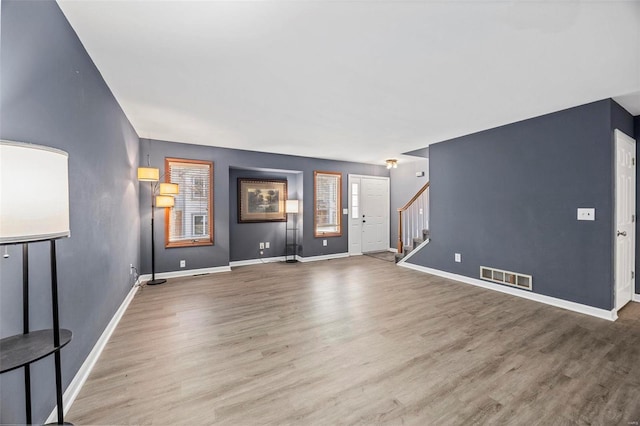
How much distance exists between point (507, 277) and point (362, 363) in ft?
9.88

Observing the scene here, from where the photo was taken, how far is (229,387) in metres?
1.87

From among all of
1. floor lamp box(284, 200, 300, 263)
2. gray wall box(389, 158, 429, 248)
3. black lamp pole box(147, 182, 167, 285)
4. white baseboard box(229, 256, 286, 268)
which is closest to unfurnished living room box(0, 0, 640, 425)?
black lamp pole box(147, 182, 167, 285)

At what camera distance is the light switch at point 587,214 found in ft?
10.1

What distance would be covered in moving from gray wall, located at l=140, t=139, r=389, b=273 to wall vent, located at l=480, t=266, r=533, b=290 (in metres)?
3.22

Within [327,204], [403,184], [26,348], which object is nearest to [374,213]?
[403,184]

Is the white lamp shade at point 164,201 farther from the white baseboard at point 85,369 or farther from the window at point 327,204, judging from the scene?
the window at point 327,204

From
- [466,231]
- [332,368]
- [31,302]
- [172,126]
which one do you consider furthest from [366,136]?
[31,302]

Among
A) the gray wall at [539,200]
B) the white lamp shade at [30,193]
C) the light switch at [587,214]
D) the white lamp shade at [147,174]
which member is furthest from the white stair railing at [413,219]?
the white lamp shade at [30,193]

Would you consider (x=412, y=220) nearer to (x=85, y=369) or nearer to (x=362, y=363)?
(x=362, y=363)

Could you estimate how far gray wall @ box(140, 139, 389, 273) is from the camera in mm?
4590

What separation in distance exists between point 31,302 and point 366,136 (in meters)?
4.22

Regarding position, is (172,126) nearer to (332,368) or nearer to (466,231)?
(332,368)

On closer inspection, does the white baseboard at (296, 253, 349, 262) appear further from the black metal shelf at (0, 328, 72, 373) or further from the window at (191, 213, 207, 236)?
the black metal shelf at (0, 328, 72, 373)

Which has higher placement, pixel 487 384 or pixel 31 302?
pixel 31 302
